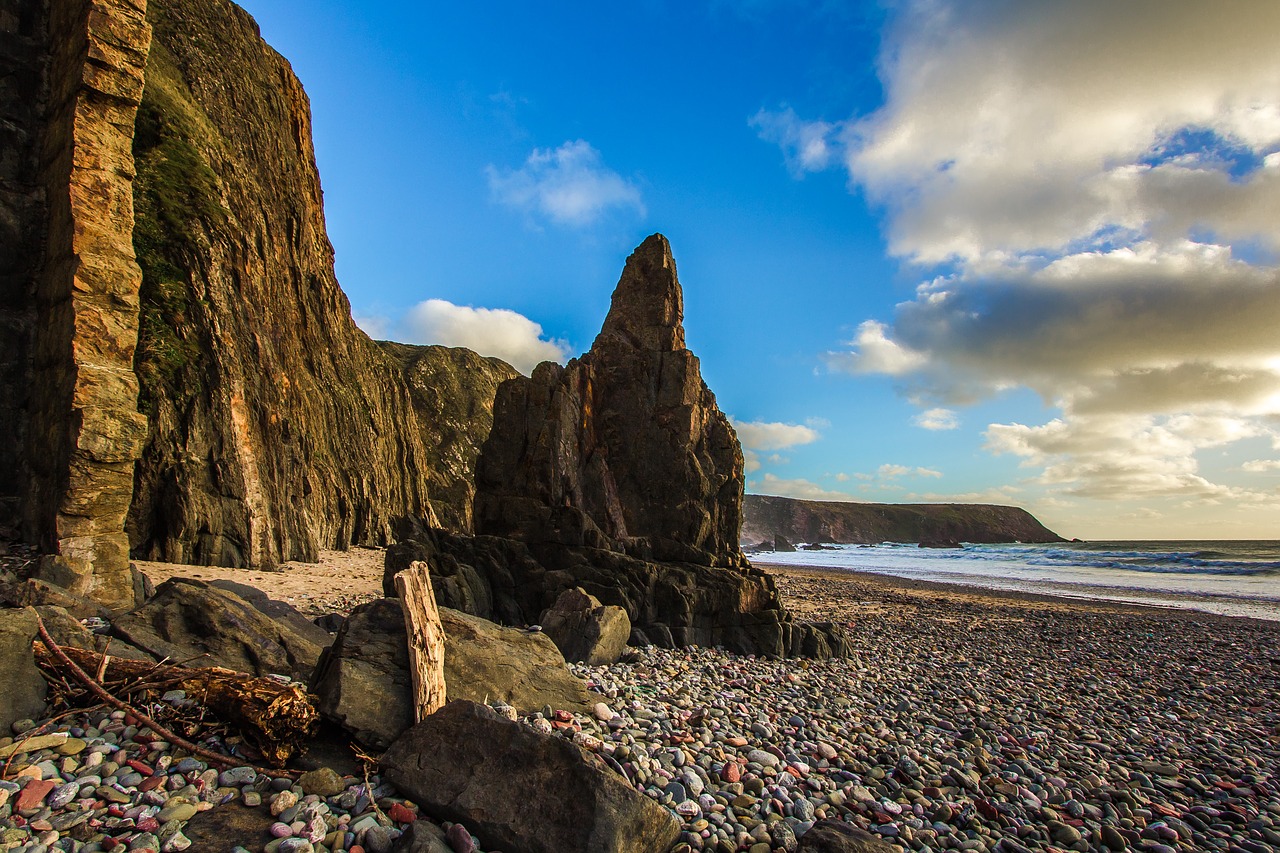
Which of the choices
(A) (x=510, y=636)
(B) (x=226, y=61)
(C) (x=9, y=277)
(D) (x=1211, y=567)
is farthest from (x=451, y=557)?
(D) (x=1211, y=567)

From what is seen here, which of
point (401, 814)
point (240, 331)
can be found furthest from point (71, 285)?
Answer: point (240, 331)

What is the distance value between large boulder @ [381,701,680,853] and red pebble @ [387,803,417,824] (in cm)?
13

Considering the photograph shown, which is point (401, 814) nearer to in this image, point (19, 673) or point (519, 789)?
point (519, 789)

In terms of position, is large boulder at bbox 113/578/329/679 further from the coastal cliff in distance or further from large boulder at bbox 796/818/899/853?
the coastal cliff in distance

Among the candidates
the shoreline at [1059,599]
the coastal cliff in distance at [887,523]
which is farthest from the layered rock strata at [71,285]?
the coastal cliff in distance at [887,523]

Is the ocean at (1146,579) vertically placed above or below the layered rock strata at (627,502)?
below

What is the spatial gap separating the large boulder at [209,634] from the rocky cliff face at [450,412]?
43909 millimetres

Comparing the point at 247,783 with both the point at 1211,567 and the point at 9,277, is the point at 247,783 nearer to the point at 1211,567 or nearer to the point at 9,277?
the point at 9,277

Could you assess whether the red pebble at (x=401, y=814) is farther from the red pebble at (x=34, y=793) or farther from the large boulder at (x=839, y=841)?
the large boulder at (x=839, y=841)

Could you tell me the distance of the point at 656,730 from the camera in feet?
23.4

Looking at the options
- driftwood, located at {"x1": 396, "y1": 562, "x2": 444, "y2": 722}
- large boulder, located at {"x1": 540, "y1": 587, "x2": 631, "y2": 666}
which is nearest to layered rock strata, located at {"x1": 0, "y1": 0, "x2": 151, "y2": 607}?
large boulder, located at {"x1": 540, "y1": 587, "x2": 631, "y2": 666}

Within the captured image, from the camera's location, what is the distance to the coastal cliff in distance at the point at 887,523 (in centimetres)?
14538

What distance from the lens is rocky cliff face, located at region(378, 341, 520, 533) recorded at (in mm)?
55688

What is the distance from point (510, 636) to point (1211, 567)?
6502cm
